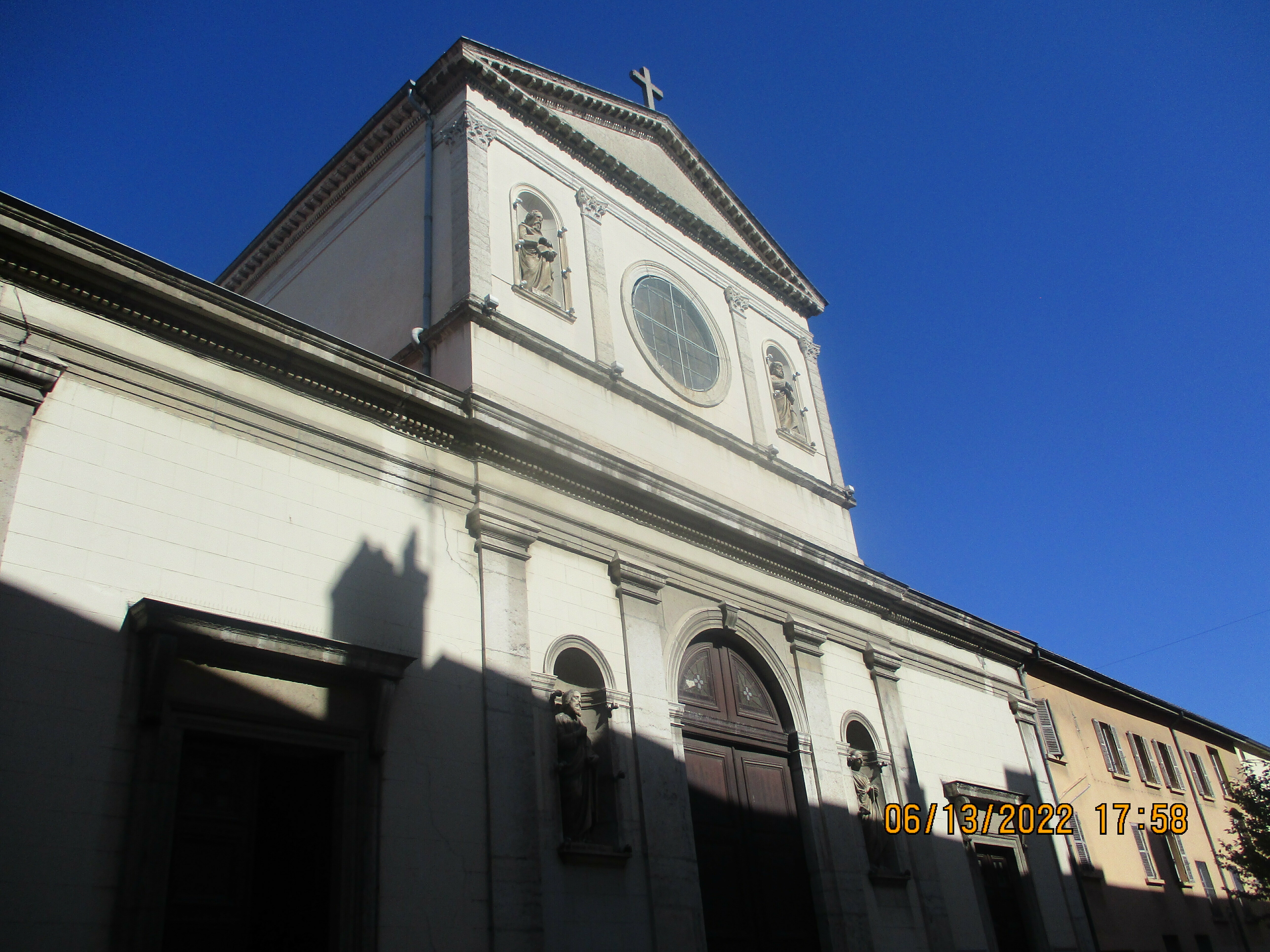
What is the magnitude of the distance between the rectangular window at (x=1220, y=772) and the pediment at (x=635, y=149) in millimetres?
17763

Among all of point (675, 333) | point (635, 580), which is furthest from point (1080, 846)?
point (675, 333)

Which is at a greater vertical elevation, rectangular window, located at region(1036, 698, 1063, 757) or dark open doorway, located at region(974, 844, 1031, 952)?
rectangular window, located at region(1036, 698, 1063, 757)

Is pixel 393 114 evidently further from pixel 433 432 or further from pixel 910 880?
pixel 910 880

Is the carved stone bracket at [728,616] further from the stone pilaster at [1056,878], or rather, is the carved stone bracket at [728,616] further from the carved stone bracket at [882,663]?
the stone pilaster at [1056,878]

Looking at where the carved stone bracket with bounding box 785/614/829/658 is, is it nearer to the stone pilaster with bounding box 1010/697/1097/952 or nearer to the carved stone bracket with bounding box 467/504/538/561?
the carved stone bracket with bounding box 467/504/538/561

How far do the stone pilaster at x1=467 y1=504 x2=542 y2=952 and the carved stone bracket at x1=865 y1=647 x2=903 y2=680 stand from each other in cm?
674

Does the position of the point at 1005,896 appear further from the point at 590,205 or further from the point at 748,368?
the point at 590,205

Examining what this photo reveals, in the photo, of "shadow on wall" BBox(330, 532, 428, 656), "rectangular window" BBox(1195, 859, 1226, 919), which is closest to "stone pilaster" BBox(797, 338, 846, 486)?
"shadow on wall" BBox(330, 532, 428, 656)

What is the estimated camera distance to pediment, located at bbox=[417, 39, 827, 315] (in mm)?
14961

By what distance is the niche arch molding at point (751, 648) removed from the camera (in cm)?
1288

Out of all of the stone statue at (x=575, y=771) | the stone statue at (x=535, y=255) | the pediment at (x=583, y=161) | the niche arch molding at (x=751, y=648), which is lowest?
the stone statue at (x=575, y=771)

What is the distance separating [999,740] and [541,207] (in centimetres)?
1215

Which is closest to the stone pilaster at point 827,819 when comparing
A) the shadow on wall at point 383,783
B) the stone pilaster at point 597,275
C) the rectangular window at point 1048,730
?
the shadow on wall at point 383,783

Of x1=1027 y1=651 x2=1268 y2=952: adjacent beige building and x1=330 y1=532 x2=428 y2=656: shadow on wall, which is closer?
x1=330 y1=532 x2=428 y2=656: shadow on wall
